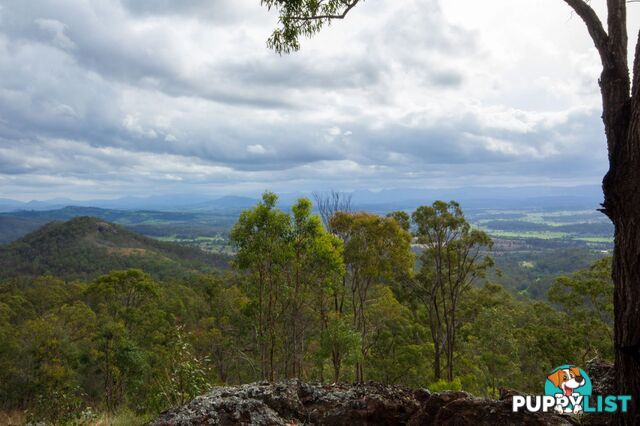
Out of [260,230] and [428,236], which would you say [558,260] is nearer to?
[428,236]

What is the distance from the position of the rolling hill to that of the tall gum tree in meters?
98.5

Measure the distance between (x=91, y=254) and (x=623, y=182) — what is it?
136m

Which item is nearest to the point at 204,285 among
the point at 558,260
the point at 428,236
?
the point at 428,236

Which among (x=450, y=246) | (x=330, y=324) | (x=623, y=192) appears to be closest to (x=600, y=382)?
(x=623, y=192)

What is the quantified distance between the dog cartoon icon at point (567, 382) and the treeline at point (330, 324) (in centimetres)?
502

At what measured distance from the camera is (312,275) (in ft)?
51.0

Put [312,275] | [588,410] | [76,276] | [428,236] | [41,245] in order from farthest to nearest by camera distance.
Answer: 1. [41,245]
2. [76,276]
3. [428,236]
4. [312,275]
5. [588,410]

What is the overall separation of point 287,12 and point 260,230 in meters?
9.02

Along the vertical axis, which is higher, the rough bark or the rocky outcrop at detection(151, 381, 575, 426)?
the rough bark

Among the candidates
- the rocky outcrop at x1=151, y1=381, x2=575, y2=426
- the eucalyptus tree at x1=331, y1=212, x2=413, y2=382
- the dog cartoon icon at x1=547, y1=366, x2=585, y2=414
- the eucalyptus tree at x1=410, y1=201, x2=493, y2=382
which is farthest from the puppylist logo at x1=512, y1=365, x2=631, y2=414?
the eucalyptus tree at x1=410, y1=201, x2=493, y2=382

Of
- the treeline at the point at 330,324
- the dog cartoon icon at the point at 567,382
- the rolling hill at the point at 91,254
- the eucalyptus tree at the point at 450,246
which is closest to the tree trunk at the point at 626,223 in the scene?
the dog cartoon icon at the point at 567,382

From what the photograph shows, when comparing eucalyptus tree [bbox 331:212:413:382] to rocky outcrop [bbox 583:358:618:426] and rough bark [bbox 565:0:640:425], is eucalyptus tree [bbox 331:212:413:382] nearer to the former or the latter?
rocky outcrop [bbox 583:358:618:426]

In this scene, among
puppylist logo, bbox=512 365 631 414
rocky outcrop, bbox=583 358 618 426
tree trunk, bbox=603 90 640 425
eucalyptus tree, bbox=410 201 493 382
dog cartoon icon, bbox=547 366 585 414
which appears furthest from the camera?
eucalyptus tree, bbox=410 201 493 382

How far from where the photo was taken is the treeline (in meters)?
14.0
